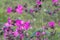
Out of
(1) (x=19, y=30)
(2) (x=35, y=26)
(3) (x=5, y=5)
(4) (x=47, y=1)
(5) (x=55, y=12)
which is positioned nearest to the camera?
(1) (x=19, y=30)

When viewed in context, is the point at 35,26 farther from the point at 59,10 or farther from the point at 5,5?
the point at 5,5

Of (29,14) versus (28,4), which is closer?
(29,14)

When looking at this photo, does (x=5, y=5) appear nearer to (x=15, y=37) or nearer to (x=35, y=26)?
(x=35, y=26)

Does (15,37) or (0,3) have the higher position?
(15,37)

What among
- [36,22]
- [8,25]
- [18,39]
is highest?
[8,25]

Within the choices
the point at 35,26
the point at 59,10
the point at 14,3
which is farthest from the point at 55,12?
the point at 14,3

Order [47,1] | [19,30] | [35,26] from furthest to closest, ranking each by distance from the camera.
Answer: [47,1] → [35,26] → [19,30]

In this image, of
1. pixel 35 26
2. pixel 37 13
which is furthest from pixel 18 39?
pixel 37 13

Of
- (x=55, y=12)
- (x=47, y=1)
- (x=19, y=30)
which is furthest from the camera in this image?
(x=47, y=1)

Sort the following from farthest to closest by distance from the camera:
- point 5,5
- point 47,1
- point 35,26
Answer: point 47,1
point 5,5
point 35,26
